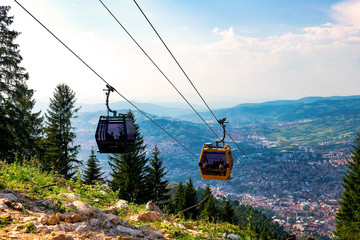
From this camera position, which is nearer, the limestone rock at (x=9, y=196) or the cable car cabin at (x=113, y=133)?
the limestone rock at (x=9, y=196)

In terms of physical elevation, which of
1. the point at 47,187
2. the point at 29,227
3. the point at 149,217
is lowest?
the point at 149,217

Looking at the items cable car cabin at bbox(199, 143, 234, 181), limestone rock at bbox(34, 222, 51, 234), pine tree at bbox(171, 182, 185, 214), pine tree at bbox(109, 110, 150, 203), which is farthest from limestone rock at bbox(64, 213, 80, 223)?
pine tree at bbox(171, 182, 185, 214)

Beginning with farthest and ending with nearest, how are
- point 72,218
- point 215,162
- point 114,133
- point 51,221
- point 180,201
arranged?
point 180,201 < point 215,162 < point 114,133 < point 72,218 < point 51,221

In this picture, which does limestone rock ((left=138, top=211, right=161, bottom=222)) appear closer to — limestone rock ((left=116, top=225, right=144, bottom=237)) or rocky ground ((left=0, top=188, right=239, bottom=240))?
rocky ground ((left=0, top=188, right=239, bottom=240))

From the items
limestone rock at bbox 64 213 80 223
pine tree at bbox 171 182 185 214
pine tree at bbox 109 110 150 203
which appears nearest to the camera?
limestone rock at bbox 64 213 80 223

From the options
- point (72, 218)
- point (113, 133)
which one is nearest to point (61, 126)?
point (113, 133)

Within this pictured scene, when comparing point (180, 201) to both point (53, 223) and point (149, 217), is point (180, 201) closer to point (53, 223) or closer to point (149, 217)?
point (149, 217)

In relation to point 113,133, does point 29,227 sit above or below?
below

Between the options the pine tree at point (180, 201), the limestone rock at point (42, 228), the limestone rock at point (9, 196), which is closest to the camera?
the limestone rock at point (42, 228)

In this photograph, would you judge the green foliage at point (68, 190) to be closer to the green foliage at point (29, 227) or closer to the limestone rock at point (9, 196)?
the green foliage at point (29, 227)

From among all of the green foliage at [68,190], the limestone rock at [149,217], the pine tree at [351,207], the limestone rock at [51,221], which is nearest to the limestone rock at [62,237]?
the limestone rock at [51,221]

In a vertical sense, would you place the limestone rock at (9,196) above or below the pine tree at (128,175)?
above

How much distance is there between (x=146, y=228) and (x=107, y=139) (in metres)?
4.77

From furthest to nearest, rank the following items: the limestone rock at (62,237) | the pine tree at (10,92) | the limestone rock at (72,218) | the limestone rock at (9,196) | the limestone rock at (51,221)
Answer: the pine tree at (10,92), the limestone rock at (9,196), the limestone rock at (72,218), the limestone rock at (51,221), the limestone rock at (62,237)
